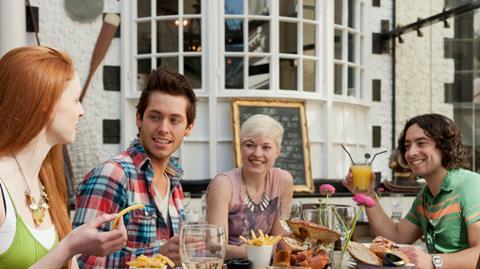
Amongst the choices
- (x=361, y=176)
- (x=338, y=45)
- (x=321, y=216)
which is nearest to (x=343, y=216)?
(x=321, y=216)

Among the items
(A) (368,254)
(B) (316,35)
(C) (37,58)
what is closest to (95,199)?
(C) (37,58)

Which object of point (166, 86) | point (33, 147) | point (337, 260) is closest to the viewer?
point (33, 147)

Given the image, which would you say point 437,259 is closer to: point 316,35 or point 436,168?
point 436,168

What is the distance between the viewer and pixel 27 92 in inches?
52.5

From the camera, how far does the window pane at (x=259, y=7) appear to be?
228 inches

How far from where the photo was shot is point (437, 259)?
1829mm

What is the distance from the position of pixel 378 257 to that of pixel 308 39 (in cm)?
455

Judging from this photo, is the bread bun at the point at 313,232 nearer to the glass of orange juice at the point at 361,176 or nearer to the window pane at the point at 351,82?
the glass of orange juice at the point at 361,176

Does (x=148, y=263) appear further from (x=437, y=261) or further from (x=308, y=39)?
(x=308, y=39)

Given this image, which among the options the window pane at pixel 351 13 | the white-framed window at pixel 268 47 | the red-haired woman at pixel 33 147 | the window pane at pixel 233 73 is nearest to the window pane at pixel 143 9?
the white-framed window at pixel 268 47

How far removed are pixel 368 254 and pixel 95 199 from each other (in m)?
0.84

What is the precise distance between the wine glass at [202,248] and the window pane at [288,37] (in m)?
4.70

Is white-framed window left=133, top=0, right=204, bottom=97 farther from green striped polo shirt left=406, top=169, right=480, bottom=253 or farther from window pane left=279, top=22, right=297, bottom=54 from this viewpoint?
green striped polo shirt left=406, top=169, right=480, bottom=253

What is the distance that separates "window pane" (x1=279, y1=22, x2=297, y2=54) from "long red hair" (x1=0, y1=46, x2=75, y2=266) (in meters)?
4.58
